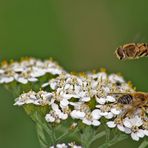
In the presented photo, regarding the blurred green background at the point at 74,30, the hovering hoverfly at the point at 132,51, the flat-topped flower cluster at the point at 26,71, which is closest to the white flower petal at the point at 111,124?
the hovering hoverfly at the point at 132,51

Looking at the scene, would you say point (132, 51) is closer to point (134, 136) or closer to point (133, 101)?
point (133, 101)

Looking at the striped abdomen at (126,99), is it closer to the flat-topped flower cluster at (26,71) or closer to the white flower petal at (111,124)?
the white flower petal at (111,124)

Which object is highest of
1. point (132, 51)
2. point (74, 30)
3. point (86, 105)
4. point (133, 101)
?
point (74, 30)

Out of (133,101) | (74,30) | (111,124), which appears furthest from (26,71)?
(74,30)

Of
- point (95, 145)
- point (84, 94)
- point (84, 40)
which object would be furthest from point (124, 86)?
point (84, 40)

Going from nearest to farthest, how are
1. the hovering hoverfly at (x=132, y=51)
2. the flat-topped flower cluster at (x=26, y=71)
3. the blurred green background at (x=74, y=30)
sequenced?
the hovering hoverfly at (x=132, y=51), the flat-topped flower cluster at (x=26, y=71), the blurred green background at (x=74, y=30)

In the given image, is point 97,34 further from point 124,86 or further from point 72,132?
point 72,132
